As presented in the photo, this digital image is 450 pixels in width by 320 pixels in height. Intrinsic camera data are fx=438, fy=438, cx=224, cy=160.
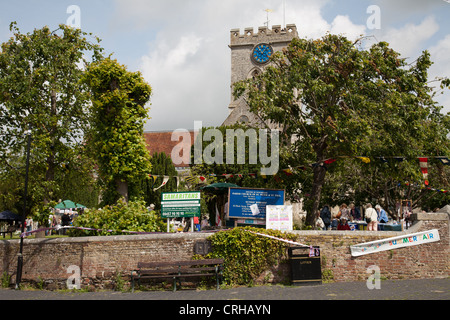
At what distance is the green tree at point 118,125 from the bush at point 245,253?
15.8ft

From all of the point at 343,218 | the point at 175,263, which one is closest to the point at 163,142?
the point at 343,218

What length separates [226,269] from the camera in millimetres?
12711

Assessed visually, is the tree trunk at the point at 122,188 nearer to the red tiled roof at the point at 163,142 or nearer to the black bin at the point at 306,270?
the black bin at the point at 306,270

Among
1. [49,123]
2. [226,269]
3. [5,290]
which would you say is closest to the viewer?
[226,269]

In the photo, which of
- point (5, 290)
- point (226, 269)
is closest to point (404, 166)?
point (226, 269)

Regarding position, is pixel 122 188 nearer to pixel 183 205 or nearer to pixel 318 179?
pixel 183 205

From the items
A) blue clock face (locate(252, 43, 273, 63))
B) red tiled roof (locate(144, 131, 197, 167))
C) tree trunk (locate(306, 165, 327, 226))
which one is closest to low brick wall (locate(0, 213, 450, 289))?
tree trunk (locate(306, 165, 327, 226))

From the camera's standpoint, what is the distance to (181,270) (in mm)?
12547

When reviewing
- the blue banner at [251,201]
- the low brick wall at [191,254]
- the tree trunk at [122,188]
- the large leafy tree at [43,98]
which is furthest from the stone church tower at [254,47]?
the low brick wall at [191,254]

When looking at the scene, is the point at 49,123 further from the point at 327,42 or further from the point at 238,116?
the point at 238,116

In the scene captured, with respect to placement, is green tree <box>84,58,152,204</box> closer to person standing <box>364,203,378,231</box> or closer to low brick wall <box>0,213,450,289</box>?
low brick wall <box>0,213,450,289</box>

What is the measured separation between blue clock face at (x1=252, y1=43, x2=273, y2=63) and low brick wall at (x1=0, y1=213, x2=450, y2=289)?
4145 cm
